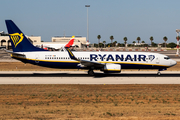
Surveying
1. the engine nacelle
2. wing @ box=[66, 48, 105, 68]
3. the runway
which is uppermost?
wing @ box=[66, 48, 105, 68]

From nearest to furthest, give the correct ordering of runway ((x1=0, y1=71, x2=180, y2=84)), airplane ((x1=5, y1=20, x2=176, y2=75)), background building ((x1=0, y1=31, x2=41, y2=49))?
runway ((x1=0, y1=71, x2=180, y2=84)), airplane ((x1=5, y1=20, x2=176, y2=75)), background building ((x1=0, y1=31, x2=41, y2=49))

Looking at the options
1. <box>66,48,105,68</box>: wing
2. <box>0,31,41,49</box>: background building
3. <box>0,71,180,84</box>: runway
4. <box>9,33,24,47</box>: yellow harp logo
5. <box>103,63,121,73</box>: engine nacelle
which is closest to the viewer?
<box>0,71,180,84</box>: runway

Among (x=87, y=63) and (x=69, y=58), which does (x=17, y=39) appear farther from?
(x=87, y=63)

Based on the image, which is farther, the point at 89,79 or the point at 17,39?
the point at 17,39

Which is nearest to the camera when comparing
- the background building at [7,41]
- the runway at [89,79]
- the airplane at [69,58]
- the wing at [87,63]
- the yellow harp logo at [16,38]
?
the runway at [89,79]

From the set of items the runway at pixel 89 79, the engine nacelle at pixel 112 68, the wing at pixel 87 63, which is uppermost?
the wing at pixel 87 63

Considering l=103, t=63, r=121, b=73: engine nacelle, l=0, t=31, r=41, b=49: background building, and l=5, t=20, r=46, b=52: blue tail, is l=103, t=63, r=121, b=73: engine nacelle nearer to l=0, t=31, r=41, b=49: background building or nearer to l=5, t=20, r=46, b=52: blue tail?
l=5, t=20, r=46, b=52: blue tail

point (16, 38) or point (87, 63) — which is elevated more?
point (16, 38)

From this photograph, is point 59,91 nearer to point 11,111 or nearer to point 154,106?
point 11,111

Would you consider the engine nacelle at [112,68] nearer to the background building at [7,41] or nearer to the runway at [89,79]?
the runway at [89,79]

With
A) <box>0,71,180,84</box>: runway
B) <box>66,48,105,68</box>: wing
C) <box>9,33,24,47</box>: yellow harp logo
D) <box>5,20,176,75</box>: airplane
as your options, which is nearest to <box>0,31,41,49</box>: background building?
<box>9,33,24,47</box>: yellow harp logo

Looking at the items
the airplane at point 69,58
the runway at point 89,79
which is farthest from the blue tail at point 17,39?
the runway at point 89,79

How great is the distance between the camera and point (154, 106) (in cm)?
1839

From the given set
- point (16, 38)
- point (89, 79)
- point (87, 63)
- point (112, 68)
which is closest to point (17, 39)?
point (16, 38)
